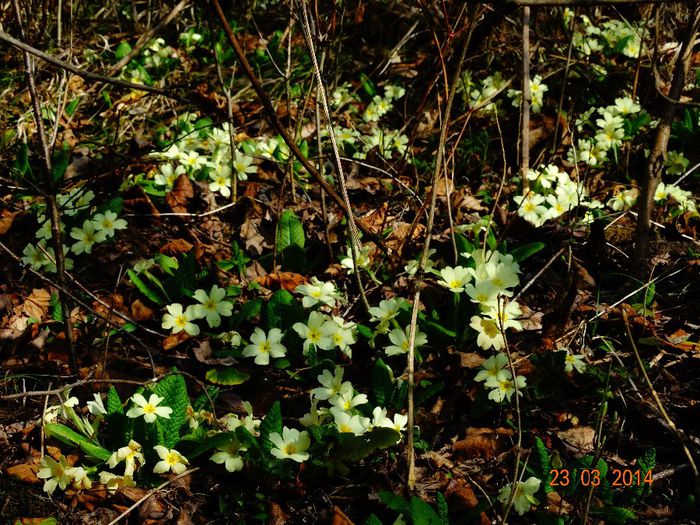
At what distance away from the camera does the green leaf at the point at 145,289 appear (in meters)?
2.66

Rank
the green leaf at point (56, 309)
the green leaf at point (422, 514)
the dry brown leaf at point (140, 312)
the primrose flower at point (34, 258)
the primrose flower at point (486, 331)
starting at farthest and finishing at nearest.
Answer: the primrose flower at point (34, 258)
the dry brown leaf at point (140, 312)
the green leaf at point (56, 309)
the primrose flower at point (486, 331)
the green leaf at point (422, 514)

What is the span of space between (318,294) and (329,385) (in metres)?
0.42

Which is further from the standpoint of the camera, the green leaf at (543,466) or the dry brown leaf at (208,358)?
the dry brown leaf at (208,358)

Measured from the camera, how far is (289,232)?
2.87 m

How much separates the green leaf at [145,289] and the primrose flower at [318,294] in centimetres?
63

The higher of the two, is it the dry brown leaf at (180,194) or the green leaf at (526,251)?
the green leaf at (526,251)

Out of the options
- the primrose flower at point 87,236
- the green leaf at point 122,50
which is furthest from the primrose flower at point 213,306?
the green leaf at point 122,50

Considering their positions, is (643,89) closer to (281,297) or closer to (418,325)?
(418,325)

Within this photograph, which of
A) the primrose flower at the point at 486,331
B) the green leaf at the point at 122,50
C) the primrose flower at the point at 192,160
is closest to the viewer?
the primrose flower at the point at 486,331

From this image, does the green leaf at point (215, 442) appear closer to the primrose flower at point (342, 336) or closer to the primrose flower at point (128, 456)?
the primrose flower at point (128, 456)

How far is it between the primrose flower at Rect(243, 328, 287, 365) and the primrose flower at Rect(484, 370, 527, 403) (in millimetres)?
761

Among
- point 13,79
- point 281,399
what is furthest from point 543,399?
point 13,79

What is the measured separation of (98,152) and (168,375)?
1.92 meters

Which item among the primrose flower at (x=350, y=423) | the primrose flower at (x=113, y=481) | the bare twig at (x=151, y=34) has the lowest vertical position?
the primrose flower at (x=113, y=481)
